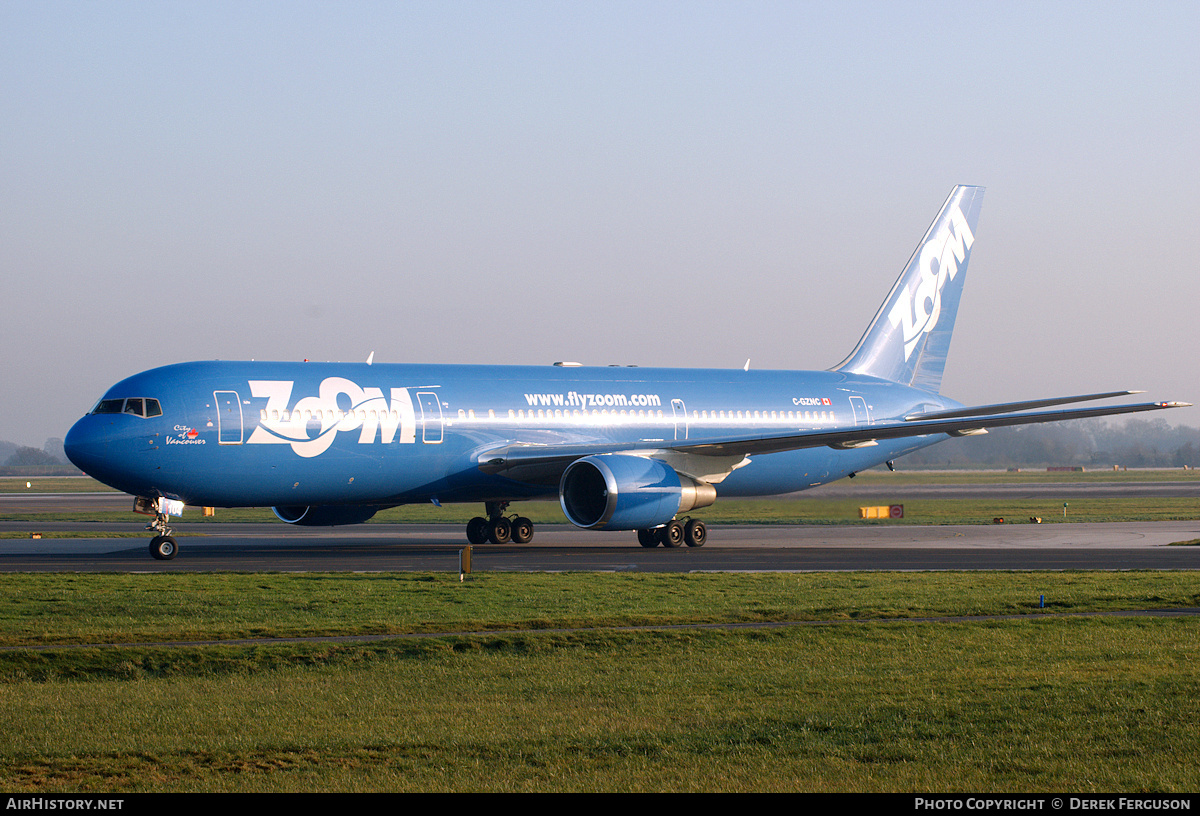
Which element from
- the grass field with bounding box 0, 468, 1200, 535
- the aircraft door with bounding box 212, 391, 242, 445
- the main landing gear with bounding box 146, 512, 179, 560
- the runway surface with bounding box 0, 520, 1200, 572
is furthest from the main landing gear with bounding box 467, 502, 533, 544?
the main landing gear with bounding box 146, 512, 179, 560

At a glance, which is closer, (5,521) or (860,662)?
(860,662)

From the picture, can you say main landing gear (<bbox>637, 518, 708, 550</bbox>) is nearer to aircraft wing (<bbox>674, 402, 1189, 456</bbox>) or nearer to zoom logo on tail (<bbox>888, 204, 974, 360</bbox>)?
aircraft wing (<bbox>674, 402, 1189, 456</bbox>)

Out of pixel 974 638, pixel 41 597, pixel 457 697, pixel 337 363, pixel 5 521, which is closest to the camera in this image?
pixel 457 697

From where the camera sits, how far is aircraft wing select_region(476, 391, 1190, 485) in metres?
32.5

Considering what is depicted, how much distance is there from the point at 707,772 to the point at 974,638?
7.86 metres

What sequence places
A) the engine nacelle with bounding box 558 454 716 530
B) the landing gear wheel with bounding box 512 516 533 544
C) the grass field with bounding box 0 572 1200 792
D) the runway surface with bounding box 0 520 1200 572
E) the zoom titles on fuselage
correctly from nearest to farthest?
the grass field with bounding box 0 572 1200 792
the runway surface with bounding box 0 520 1200 572
the zoom titles on fuselage
the engine nacelle with bounding box 558 454 716 530
the landing gear wheel with bounding box 512 516 533 544

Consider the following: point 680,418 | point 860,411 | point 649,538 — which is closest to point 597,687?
point 649,538

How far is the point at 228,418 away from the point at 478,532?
8747 millimetres

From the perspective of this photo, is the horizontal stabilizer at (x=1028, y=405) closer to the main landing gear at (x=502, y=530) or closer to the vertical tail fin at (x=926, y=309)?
the vertical tail fin at (x=926, y=309)

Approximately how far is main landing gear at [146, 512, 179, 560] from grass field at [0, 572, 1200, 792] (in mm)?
7015

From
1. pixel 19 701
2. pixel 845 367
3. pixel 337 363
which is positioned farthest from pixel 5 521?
pixel 19 701

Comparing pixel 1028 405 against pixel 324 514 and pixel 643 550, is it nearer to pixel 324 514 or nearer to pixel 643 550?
pixel 643 550

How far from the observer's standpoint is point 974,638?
16250 mm
